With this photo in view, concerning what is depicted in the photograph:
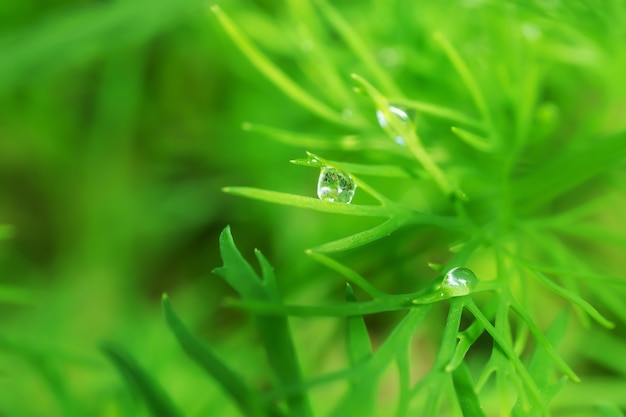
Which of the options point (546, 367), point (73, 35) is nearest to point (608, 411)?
point (546, 367)

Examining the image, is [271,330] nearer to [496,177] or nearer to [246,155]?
[496,177]

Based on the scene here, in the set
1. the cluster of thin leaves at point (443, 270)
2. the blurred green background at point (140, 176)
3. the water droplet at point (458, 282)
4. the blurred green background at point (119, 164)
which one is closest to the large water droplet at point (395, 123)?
the cluster of thin leaves at point (443, 270)

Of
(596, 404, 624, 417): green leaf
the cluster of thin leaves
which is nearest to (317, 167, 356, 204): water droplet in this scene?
the cluster of thin leaves

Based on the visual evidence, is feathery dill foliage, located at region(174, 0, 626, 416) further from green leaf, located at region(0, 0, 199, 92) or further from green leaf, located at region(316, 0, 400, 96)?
green leaf, located at region(0, 0, 199, 92)

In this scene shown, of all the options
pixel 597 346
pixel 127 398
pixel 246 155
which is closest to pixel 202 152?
pixel 246 155

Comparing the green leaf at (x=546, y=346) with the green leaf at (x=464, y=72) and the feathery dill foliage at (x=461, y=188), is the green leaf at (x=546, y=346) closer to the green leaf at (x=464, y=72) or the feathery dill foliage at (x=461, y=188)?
the feathery dill foliage at (x=461, y=188)

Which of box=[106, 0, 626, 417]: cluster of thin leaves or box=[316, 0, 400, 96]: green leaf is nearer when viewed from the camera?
box=[106, 0, 626, 417]: cluster of thin leaves
